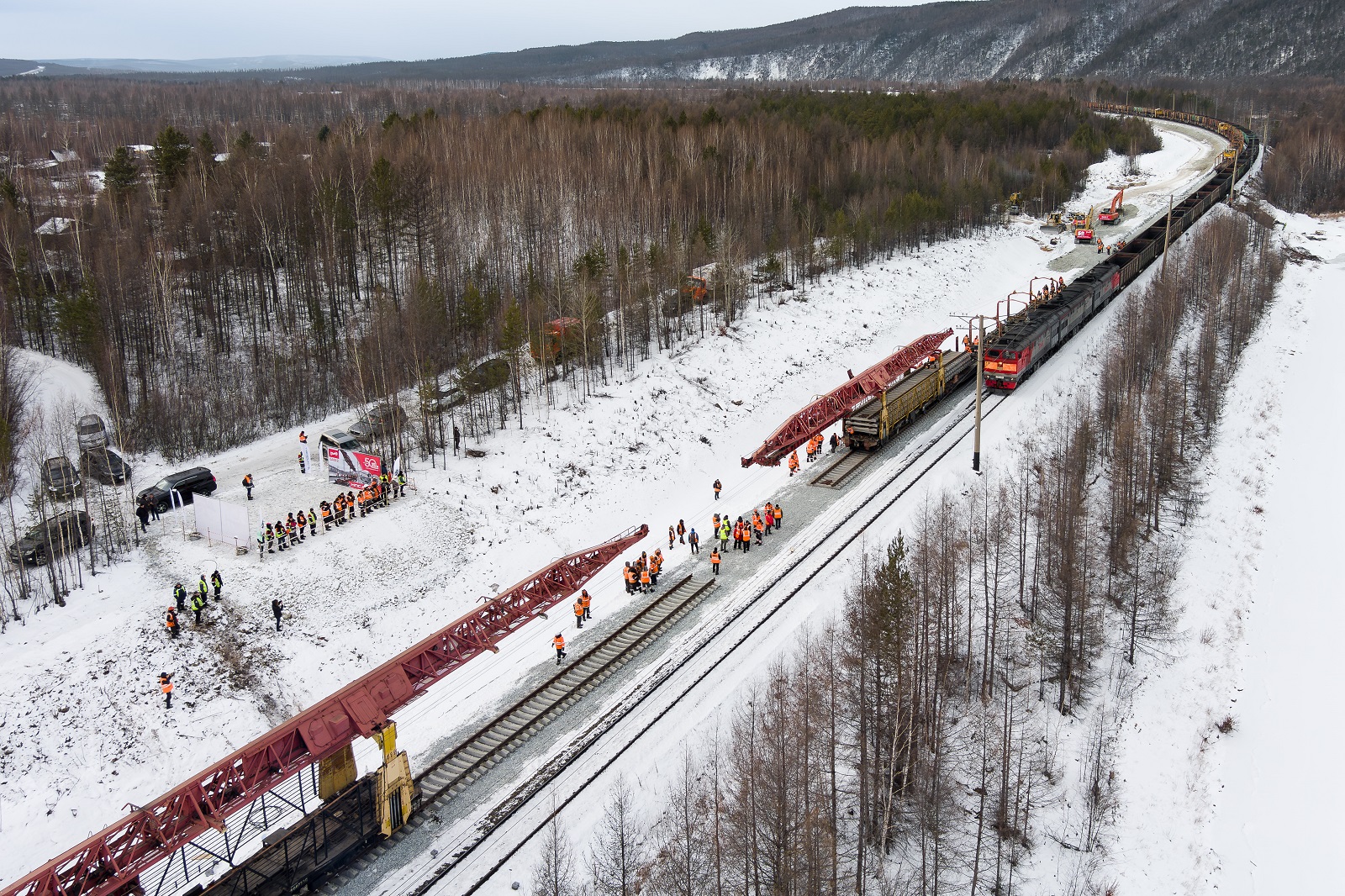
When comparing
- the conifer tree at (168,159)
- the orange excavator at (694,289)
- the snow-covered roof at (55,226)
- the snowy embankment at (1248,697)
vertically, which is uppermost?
the conifer tree at (168,159)

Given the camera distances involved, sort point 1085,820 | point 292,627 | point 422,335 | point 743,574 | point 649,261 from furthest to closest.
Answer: point 649,261
point 422,335
point 743,574
point 292,627
point 1085,820

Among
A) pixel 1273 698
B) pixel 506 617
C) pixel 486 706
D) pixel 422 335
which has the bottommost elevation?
pixel 1273 698

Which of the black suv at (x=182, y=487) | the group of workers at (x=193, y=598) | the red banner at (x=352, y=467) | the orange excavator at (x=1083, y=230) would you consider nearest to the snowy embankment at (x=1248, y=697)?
the group of workers at (x=193, y=598)

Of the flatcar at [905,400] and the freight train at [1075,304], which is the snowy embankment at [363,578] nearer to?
the freight train at [1075,304]

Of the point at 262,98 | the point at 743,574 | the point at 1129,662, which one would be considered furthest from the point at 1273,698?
the point at 262,98

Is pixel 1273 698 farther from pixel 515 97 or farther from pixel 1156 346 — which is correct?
pixel 515 97

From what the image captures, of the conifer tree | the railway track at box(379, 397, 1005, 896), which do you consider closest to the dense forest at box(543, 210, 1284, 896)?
the railway track at box(379, 397, 1005, 896)
